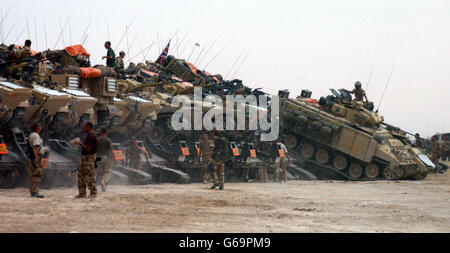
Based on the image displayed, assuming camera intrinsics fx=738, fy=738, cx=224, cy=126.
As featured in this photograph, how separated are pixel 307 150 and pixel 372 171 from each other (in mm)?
3055

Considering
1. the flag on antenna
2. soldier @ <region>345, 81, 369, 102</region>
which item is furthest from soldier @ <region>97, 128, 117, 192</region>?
soldier @ <region>345, 81, 369, 102</region>

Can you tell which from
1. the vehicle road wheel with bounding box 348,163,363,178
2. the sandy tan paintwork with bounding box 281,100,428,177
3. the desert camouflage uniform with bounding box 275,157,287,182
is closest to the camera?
the desert camouflage uniform with bounding box 275,157,287,182

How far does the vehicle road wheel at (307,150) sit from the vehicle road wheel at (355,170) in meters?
1.81

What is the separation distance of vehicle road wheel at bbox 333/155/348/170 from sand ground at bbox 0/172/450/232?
13.2 metres

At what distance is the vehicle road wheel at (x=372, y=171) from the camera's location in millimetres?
30891

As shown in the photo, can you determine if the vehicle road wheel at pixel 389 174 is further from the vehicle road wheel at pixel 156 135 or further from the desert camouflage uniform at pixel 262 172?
the vehicle road wheel at pixel 156 135

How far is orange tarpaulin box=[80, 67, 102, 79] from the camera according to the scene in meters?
20.8

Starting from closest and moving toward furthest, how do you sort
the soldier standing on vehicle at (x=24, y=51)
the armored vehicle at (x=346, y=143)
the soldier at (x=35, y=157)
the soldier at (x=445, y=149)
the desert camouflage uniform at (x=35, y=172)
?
the soldier at (x=35, y=157) < the desert camouflage uniform at (x=35, y=172) < the soldier standing on vehicle at (x=24, y=51) < the armored vehicle at (x=346, y=143) < the soldier at (x=445, y=149)

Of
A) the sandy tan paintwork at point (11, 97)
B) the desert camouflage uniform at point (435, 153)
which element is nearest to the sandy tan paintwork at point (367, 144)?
the desert camouflage uniform at point (435, 153)

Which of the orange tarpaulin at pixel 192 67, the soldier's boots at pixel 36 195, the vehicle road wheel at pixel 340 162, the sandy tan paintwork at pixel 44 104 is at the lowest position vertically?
the soldier's boots at pixel 36 195

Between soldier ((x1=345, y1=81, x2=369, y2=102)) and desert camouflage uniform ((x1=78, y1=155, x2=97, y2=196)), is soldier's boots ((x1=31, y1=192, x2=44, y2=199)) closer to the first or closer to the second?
desert camouflage uniform ((x1=78, y1=155, x2=97, y2=196))

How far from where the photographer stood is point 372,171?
3098 cm

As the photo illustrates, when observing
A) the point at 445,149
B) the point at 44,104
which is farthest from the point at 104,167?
the point at 445,149

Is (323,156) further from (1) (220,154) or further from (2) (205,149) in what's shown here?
(1) (220,154)
